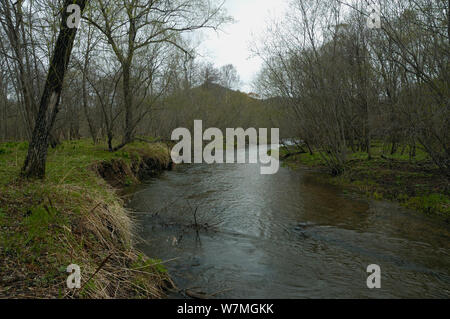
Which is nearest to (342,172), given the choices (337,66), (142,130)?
Result: (337,66)

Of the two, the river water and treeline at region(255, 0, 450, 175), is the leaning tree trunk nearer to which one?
the river water

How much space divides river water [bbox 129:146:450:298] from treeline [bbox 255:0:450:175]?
2761mm

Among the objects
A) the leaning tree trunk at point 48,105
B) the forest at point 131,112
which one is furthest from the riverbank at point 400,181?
the leaning tree trunk at point 48,105

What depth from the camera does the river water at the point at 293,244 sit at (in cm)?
377

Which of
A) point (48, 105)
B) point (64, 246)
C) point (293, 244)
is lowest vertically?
point (293, 244)

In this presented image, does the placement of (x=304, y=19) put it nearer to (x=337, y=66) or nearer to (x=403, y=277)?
(x=337, y=66)

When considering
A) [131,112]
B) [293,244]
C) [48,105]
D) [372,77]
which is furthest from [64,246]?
[372,77]

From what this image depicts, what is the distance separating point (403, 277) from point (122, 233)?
170 inches

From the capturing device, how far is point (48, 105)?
510 centimetres

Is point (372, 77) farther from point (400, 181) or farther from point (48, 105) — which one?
point (48, 105)

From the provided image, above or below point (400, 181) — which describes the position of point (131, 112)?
above

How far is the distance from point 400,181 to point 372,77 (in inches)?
233

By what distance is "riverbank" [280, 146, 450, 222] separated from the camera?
7203 mm

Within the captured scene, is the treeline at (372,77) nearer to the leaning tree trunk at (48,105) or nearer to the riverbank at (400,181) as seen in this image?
the riverbank at (400,181)
